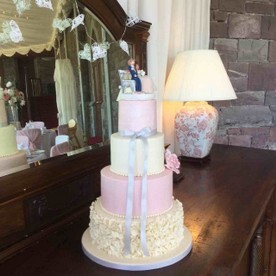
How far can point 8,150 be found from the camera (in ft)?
2.84

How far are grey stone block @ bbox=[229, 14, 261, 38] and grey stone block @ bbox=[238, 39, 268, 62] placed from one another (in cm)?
5

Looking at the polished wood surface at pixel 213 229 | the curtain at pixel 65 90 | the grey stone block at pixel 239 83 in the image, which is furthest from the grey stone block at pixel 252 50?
the curtain at pixel 65 90

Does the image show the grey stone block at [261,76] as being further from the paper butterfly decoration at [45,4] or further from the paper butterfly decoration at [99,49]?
the paper butterfly decoration at [45,4]

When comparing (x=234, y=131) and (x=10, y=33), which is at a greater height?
(x=10, y=33)

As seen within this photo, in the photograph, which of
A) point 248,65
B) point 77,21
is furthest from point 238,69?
point 77,21

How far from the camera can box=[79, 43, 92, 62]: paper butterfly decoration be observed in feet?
3.60

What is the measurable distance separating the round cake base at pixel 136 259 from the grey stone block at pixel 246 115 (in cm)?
181

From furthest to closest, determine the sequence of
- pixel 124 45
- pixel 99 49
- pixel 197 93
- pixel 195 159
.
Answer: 1. pixel 195 159
2. pixel 197 93
3. pixel 124 45
4. pixel 99 49

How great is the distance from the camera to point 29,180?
2.77 ft

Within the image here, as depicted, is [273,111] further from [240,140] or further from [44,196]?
[44,196]

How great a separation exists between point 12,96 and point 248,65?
6.69 feet

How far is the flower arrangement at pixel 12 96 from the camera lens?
2.78 feet

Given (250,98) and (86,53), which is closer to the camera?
(86,53)

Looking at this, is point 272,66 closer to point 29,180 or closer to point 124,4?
point 124,4
